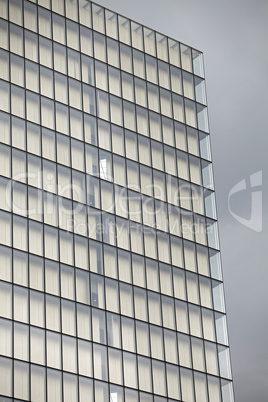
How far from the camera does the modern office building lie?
7319 cm

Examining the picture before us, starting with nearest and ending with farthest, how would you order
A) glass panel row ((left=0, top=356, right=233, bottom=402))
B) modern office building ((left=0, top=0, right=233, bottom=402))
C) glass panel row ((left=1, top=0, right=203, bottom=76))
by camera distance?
1. glass panel row ((left=0, top=356, right=233, bottom=402))
2. modern office building ((left=0, top=0, right=233, bottom=402))
3. glass panel row ((left=1, top=0, right=203, bottom=76))

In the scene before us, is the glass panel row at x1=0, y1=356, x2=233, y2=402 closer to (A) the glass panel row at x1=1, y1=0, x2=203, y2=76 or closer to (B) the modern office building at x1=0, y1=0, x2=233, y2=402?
(B) the modern office building at x1=0, y1=0, x2=233, y2=402

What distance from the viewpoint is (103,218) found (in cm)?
8144

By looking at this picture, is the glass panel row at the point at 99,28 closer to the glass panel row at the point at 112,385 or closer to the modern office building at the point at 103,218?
the modern office building at the point at 103,218

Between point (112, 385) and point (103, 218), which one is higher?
point (103, 218)

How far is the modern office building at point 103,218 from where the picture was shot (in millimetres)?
73188

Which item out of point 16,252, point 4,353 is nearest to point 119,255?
point 16,252

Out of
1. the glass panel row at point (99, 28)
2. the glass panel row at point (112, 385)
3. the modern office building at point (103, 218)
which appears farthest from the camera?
the glass panel row at point (99, 28)

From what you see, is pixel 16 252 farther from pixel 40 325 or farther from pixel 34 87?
pixel 34 87

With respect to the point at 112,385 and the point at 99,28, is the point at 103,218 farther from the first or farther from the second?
the point at 99,28

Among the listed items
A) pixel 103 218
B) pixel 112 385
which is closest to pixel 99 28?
pixel 103 218

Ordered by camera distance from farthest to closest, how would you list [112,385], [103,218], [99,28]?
[99,28] → [103,218] → [112,385]

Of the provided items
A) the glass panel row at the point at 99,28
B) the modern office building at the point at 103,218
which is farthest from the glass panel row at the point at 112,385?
the glass panel row at the point at 99,28

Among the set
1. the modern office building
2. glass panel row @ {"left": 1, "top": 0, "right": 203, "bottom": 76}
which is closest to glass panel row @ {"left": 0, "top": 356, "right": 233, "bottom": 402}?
the modern office building
